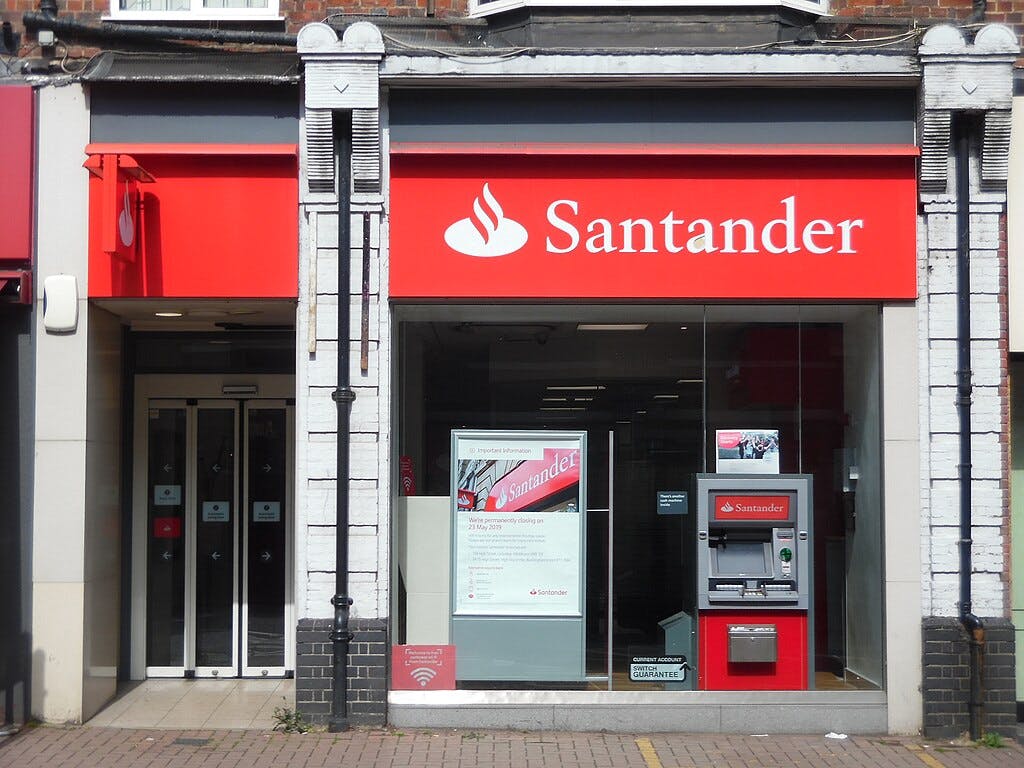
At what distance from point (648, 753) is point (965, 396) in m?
3.46

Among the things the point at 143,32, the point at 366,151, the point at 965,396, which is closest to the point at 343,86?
the point at 366,151

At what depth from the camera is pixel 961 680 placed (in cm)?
863

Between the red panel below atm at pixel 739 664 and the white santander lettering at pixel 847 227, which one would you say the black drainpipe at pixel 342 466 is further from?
the white santander lettering at pixel 847 227

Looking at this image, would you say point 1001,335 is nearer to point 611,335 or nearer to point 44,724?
point 611,335

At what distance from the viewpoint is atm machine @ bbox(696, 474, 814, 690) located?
29.0ft

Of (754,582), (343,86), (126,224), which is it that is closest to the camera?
(126,224)

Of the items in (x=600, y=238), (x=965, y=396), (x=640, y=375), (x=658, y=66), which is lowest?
(x=965, y=396)

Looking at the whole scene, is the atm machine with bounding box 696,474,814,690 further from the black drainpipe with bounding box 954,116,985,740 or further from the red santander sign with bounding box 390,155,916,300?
the red santander sign with bounding box 390,155,916,300

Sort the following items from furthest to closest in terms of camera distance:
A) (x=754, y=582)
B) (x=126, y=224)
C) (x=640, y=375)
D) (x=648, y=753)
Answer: (x=640, y=375) → (x=754, y=582) → (x=126, y=224) → (x=648, y=753)

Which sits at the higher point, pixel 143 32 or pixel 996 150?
pixel 143 32

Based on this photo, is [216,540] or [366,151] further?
[216,540]

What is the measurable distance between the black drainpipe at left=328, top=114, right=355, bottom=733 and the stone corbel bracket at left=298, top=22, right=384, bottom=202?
146 mm

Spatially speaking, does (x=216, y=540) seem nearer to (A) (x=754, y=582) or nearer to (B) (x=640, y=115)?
(A) (x=754, y=582)

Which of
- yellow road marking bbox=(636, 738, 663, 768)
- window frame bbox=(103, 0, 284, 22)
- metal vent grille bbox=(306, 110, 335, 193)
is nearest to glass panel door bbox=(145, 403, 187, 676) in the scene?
metal vent grille bbox=(306, 110, 335, 193)
